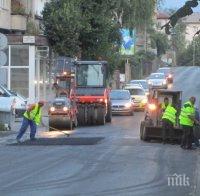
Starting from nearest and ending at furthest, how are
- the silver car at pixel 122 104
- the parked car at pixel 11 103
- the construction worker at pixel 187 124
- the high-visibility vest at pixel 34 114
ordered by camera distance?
the construction worker at pixel 187 124, the high-visibility vest at pixel 34 114, the parked car at pixel 11 103, the silver car at pixel 122 104

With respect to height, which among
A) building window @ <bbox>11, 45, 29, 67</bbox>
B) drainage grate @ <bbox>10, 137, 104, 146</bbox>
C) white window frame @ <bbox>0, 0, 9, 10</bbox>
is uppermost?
white window frame @ <bbox>0, 0, 9, 10</bbox>

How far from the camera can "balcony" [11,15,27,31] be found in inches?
1746

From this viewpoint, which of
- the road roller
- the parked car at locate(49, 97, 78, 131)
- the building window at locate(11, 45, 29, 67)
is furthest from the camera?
the building window at locate(11, 45, 29, 67)

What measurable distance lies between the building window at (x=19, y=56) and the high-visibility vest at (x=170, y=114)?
21770 millimetres

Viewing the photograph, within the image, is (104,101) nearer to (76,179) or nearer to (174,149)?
(174,149)

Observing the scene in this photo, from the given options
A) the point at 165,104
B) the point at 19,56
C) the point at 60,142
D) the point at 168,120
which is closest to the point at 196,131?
the point at 168,120

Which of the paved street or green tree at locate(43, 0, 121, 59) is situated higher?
green tree at locate(43, 0, 121, 59)

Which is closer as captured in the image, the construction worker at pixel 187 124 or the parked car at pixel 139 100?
the construction worker at pixel 187 124

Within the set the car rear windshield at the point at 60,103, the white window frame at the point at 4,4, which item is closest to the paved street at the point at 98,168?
the car rear windshield at the point at 60,103

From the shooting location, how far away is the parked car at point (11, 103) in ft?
105

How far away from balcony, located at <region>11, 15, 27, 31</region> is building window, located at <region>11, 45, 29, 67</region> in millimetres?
1397

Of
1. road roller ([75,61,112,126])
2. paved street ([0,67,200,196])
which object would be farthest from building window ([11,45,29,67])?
paved street ([0,67,200,196])

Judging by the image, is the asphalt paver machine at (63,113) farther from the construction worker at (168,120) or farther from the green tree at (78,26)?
the green tree at (78,26)

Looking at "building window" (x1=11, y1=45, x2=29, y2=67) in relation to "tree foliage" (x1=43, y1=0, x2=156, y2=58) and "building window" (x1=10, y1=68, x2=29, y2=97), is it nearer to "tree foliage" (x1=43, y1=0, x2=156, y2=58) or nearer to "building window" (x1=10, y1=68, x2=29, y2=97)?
"building window" (x1=10, y1=68, x2=29, y2=97)
